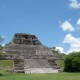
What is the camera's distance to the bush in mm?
54178

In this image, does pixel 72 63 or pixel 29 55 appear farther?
pixel 29 55

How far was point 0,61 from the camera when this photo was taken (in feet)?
181

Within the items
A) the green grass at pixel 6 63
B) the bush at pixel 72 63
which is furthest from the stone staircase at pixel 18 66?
the bush at pixel 72 63

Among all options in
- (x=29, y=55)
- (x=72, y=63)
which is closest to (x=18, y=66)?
(x=29, y=55)

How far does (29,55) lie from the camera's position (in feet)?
205

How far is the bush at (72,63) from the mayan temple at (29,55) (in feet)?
6.76

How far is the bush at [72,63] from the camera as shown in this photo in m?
Answer: 54.2

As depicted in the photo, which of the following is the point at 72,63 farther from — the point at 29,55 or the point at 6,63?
the point at 6,63

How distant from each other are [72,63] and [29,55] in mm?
11510

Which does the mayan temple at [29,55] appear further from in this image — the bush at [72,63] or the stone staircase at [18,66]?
the bush at [72,63]

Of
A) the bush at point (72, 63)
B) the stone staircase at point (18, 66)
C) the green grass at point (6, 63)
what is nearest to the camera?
the stone staircase at point (18, 66)

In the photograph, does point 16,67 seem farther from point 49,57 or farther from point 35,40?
point 35,40

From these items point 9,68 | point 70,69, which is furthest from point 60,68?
point 9,68

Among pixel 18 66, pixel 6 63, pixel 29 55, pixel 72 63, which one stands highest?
pixel 29 55
